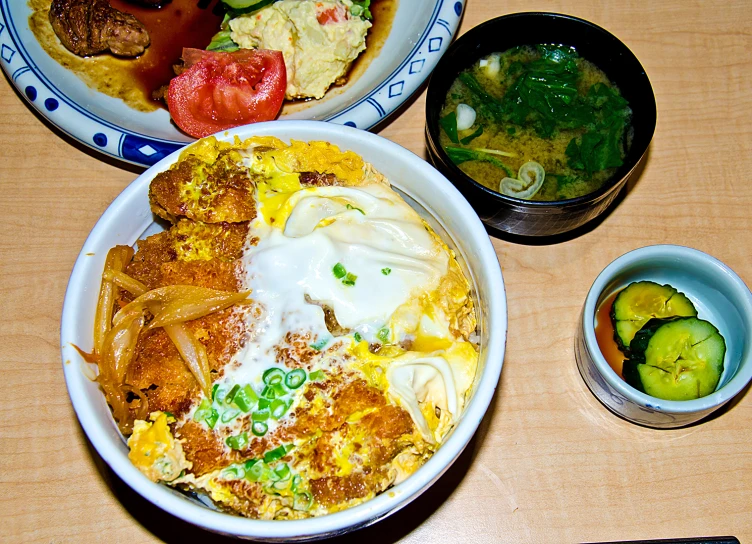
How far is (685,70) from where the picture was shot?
7.54 feet

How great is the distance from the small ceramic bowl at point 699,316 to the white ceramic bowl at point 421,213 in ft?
1.51

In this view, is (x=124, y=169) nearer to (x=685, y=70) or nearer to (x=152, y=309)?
(x=152, y=309)

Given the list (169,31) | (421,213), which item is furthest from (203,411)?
(169,31)

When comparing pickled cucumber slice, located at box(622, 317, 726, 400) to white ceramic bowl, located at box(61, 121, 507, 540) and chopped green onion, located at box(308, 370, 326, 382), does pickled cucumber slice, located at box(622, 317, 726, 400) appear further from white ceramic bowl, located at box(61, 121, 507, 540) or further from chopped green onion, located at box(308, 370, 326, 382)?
chopped green onion, located at box(308, 370, 326, 382)

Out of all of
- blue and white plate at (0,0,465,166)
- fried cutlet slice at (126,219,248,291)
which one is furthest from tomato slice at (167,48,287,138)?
fried cutlet slice at (126,219,248,291)

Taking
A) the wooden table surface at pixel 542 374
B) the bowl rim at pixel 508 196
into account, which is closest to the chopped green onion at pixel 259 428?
the wooden table surface at pixel 542 374

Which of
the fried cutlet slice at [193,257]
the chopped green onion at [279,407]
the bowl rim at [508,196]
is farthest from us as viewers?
the bowl rim at [508,196]

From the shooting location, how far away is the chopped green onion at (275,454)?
4.39ft

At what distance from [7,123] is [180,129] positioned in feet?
1.81

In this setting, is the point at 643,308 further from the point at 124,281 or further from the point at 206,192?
the point at 124,281

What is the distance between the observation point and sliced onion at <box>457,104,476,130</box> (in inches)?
86.3

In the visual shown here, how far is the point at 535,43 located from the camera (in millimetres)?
2242

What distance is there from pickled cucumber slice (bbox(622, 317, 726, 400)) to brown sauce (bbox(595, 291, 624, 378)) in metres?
0.12

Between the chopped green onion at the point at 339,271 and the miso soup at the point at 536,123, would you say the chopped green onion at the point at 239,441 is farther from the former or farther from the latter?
the miso soup at the point at 536,123
